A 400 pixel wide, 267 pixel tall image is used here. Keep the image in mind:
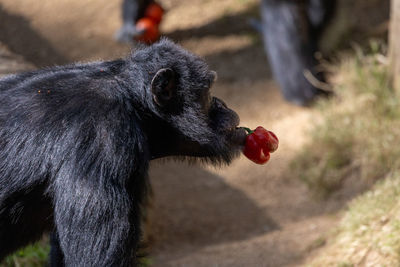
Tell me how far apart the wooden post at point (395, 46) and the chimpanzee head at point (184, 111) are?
3532mm

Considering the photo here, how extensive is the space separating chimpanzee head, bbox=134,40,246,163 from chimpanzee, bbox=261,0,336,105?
15.8 ft

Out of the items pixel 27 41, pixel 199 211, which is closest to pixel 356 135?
pixel 199 211

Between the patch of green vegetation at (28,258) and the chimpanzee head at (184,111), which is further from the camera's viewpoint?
the patch of green vegetation at (28,258)

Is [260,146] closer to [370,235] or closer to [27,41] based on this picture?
[370,235]

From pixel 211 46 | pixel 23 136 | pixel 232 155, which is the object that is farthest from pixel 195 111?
pixel 211 46

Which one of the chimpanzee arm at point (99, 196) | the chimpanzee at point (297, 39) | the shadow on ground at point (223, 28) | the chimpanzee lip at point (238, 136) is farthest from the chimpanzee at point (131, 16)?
the chimpanzee arm at point (99, 196)

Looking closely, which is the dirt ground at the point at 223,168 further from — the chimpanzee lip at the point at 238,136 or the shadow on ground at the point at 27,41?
the chimpanzee lip at the point at 238,136

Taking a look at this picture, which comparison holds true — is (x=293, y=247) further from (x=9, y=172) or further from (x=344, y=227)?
(x=9, y=172)

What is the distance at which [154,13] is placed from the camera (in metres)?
9.72

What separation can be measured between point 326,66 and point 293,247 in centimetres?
377

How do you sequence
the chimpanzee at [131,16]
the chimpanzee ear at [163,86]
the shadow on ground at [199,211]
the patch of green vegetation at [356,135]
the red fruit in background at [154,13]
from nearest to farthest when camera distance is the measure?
the chimpanzee ear at [163,86] < the patch of green vegetation at [356,135] < the shadow on ground at [199,211] < the chimpanzee at [131,16] < the red fruit in background at [154,13]

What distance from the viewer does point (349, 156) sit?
6434 millimetres

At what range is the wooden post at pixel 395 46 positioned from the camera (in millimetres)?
6340

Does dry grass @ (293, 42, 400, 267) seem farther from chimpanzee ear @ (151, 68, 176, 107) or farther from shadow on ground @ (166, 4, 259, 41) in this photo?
shadow on ground @ (166, 4, 259, 41)
